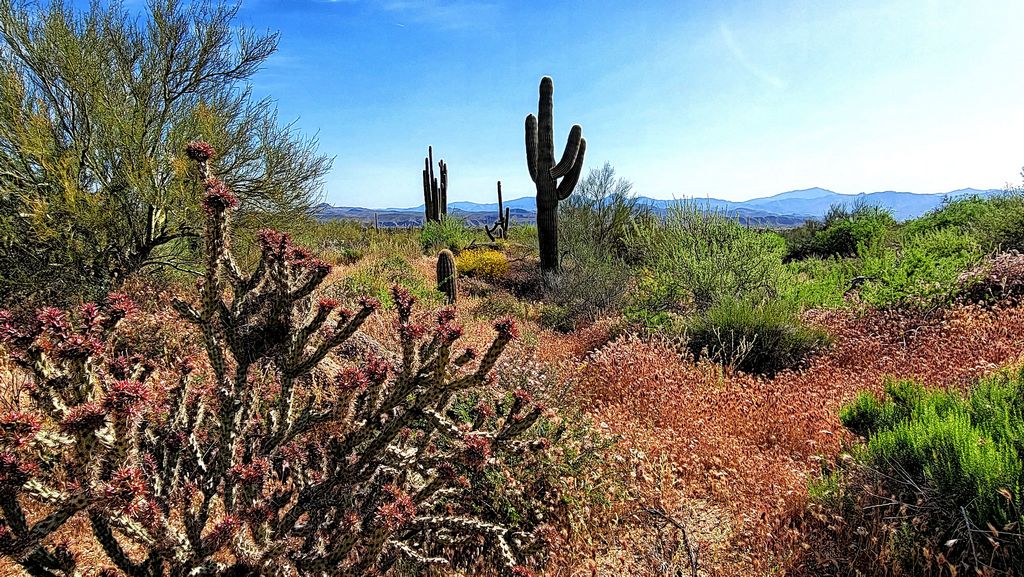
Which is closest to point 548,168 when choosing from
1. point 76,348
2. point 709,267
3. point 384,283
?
point 384,283

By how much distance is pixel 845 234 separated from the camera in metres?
15.2

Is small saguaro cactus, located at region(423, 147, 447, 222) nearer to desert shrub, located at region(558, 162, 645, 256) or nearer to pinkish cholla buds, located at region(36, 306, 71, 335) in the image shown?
desert shrub, located at region(558, 162, 645, 256)

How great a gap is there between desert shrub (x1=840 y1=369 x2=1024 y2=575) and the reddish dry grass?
414 millimetres

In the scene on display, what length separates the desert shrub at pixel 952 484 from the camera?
7.52 feet

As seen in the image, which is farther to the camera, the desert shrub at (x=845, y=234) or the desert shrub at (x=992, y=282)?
the desert shrub at (x=845, y=234)

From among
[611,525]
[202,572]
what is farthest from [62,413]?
[611,525]

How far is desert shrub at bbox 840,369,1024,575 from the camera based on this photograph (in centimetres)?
229

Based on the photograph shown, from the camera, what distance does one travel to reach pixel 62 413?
1.87m

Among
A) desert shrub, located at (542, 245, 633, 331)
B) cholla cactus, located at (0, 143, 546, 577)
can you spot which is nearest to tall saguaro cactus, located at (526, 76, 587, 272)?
desert shrub, located at (542, 245, 633, 331)

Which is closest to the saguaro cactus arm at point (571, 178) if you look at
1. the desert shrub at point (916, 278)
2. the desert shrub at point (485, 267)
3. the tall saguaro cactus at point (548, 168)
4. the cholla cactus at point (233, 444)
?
the tall saguaro cactus at point (548, 168)

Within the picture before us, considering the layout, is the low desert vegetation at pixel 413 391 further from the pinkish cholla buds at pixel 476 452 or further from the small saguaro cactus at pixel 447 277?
the small saguaro cactus at pixel 447 277

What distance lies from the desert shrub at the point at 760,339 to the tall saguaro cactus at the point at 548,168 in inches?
252

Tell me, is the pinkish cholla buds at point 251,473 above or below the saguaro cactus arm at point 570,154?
below

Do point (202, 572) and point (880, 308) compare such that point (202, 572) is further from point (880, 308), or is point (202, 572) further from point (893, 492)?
point (880, 308)
